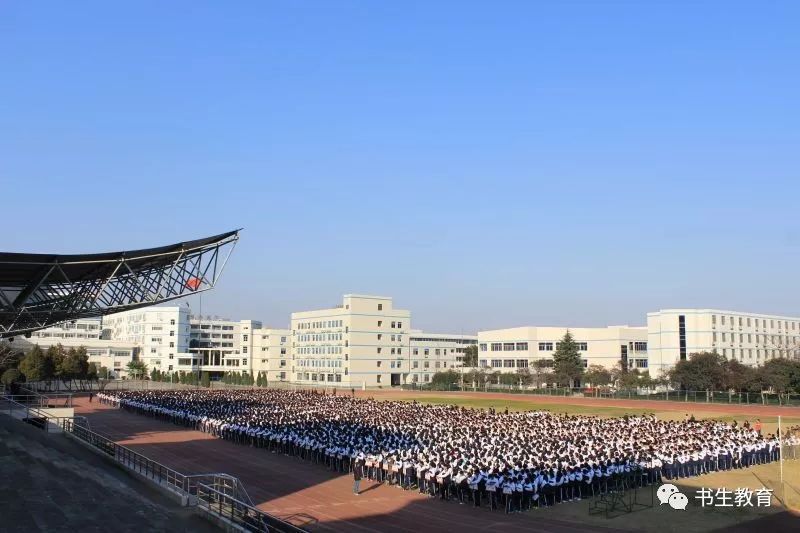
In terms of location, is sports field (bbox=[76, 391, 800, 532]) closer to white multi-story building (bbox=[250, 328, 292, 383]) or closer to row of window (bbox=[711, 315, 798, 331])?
row of window (bbox=[711, 315, 798, 331])

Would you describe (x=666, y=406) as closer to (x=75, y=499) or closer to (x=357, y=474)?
(x=357, y=474)

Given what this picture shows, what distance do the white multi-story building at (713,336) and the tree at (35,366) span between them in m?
70.4

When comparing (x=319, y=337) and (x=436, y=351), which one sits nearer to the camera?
(x=319, y=337)

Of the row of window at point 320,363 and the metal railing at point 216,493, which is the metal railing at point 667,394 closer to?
the row of window at point 320,363

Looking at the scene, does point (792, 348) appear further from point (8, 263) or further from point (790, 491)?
point (8, 263)

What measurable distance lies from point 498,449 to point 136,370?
9666 centimetres

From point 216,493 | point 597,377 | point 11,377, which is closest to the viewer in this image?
point 216,493

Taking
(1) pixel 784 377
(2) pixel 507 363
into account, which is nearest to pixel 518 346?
(2) pixel 507 363

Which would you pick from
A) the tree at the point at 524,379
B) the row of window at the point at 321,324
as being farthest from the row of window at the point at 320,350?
the tree at the point at 524,379

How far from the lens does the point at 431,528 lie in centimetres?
1747

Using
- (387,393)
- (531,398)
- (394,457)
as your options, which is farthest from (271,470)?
(387,393)

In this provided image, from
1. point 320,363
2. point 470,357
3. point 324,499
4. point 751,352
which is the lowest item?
point 324,499

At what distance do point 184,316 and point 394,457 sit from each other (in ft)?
346

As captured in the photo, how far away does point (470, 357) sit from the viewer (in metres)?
115
